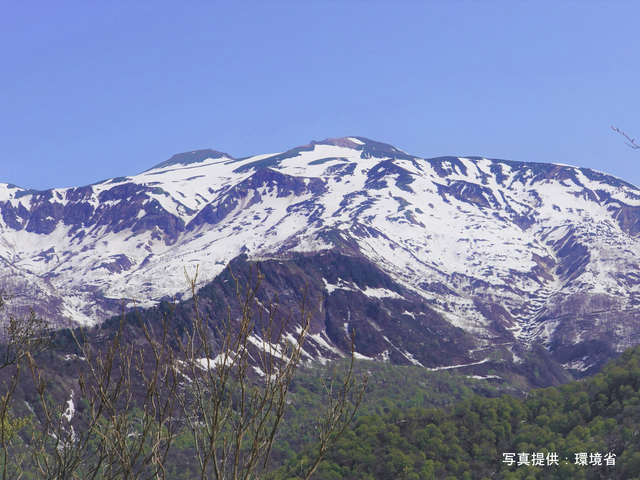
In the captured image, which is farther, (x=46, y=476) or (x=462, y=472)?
(x=462, y=472)

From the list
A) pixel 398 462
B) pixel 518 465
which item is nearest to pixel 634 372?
pixel 518 465

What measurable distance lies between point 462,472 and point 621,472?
29.5m

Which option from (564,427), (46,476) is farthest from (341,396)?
(564,427)

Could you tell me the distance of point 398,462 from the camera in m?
121

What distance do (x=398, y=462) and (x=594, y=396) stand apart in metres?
48.5

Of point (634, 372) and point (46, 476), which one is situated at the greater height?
point (46, 476)

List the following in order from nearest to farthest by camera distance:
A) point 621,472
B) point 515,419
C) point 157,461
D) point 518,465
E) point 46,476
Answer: point 157,461, point 46,476, point 621,472, point 518,465, point 515,419

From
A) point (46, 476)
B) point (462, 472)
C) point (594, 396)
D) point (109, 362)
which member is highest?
point (109, 362)

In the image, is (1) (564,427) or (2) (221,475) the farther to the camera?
(1) (564,427)

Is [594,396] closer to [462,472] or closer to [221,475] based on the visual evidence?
[462,472]

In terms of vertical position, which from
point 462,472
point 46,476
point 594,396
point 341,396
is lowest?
point 462,472

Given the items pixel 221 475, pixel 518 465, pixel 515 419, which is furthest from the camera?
pixel 515 419

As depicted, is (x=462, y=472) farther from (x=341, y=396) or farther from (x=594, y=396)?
(x=341, y=396)

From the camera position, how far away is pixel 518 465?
120500 mm
